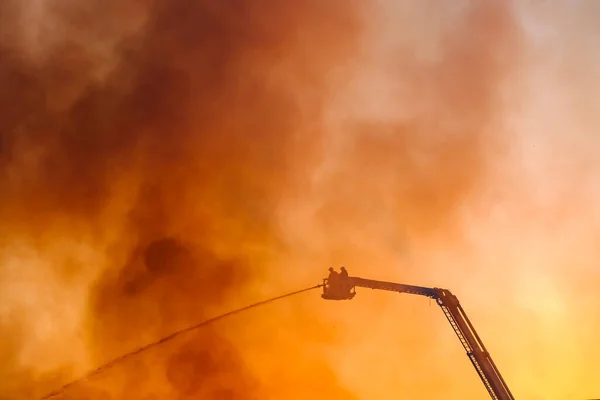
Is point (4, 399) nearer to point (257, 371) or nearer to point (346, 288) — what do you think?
point (257, 371)

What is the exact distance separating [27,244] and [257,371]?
9115mm

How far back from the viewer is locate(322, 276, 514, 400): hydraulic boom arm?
36.1ft

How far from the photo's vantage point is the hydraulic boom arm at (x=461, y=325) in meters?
11.0

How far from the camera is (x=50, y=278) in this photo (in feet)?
57.3

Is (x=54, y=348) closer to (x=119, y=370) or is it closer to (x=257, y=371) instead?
(x=119, y=370)

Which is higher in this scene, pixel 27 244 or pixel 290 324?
pixel 27 244

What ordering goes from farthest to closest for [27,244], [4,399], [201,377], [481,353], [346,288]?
[201,377], [27,244], [4,399], [346,288], [481,353]

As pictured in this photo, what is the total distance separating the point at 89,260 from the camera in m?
18.1

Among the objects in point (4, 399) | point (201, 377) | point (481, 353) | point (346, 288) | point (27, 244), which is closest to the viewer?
point (481, 353)

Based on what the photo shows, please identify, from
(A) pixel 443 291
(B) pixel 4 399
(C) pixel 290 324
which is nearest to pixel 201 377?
(C) pixel 290 324

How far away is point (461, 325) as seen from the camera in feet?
38.0

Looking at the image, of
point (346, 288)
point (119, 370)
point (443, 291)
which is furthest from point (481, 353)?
point (119, 370)

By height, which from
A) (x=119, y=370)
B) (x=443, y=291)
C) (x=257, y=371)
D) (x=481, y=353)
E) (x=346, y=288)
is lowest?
(x=481, y=353)

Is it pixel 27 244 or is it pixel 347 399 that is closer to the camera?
pixel 27 244
